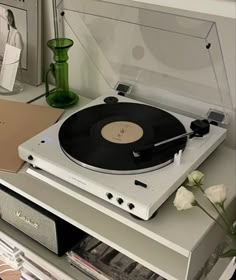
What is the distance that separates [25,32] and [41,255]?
29.3 inches

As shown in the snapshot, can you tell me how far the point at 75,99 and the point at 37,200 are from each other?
0.45 metres

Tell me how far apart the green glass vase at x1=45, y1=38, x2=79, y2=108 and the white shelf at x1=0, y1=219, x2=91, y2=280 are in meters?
0.41

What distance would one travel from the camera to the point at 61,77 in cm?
141

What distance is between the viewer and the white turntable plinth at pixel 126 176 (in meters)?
0.90

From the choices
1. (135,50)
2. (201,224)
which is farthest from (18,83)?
(201,224)

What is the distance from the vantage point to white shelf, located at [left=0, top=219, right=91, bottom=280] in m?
1.15

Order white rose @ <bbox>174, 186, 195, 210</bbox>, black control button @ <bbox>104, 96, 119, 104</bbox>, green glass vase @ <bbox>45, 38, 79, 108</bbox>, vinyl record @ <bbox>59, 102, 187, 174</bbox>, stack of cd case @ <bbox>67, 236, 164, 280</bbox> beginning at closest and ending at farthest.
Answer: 1. white rose @ <bbox>174, 186, 195, 210</bbox>
2. vinyl record @ <bbox>59, 102, 187, 174</bbox>
3. stack of cd case @ <bbox>67, 236, 164, 280</bbox>
4. black control button @ <bbox>104, 96, 119, 104</bbox>
5. green glass vase @ <bbox>45, 38, 79, 108</bbox>

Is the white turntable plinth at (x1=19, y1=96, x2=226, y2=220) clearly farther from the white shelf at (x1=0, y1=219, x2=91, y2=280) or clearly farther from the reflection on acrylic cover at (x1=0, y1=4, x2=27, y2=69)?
the reflection on acrylic cover at (x1=0, y1=4, x2=27, y2=69)

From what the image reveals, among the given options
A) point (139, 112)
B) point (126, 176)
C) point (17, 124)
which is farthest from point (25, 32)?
point (126, 176)

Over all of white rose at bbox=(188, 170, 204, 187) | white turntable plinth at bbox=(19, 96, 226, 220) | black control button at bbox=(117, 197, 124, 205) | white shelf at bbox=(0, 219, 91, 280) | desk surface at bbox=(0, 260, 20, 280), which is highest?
white rose at bbox=(188, 170, 204, 187)

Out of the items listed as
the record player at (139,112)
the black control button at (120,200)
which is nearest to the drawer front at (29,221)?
the record player at (139,112)

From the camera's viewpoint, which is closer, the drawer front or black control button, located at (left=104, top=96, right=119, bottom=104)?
the drawer front

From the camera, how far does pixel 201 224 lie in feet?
3.03

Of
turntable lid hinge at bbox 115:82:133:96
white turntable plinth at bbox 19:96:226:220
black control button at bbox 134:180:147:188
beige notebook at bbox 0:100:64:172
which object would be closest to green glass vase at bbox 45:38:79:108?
beige notebook at bbox 0:100:64:172
